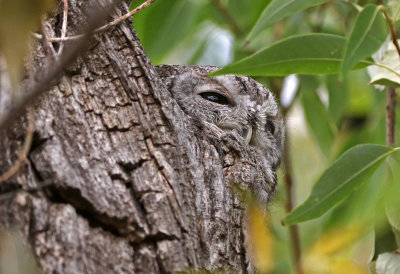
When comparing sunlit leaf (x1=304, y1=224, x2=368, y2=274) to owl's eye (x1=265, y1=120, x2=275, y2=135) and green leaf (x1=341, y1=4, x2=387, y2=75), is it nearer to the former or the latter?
green leaf (x1=341, y1=4, x2=387, y2=75)

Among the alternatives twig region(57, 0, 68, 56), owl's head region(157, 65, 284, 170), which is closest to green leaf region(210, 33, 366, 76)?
twig region(57, 0, 68, 56)

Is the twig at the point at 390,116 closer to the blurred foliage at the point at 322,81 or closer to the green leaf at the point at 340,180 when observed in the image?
the blurred foliage at the point at 322,81

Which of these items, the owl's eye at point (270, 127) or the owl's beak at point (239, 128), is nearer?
the owl's beak at point (239, 128)

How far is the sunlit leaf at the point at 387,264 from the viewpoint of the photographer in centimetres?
265

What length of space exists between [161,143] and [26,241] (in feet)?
2.07

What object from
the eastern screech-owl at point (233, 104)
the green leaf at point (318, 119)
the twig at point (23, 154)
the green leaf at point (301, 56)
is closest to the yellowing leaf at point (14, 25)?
the twig at point (23, 154)

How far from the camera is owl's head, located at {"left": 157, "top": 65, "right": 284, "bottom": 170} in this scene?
3.85 m

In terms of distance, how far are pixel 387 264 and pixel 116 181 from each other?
1247mm

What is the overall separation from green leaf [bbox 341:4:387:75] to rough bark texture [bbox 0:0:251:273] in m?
0.66

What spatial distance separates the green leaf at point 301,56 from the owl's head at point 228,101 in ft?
4.20

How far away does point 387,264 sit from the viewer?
2654 mm

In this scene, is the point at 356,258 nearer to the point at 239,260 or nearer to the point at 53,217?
the point at 239,260

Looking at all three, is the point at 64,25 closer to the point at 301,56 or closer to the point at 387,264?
the point at 301,56

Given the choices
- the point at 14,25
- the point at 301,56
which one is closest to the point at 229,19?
the point at 301,56
